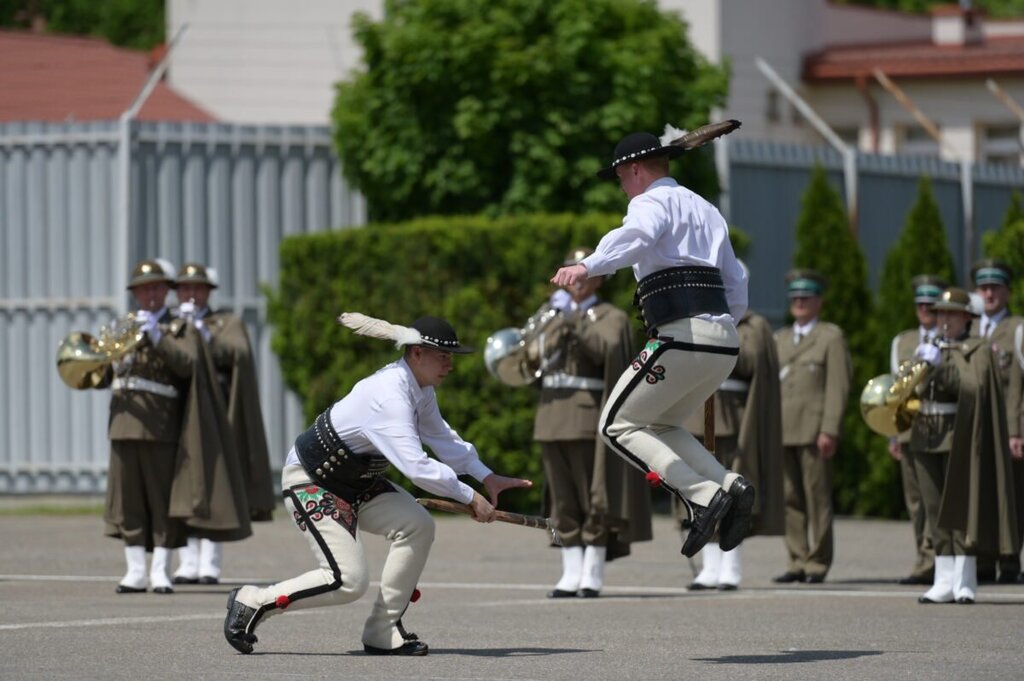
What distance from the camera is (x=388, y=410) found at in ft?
31.9

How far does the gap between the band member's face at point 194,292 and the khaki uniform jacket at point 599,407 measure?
8.83ft

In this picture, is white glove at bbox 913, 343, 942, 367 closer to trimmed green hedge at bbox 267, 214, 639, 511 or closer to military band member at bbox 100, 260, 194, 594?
military band member at bbox 100, 260, 194, 594

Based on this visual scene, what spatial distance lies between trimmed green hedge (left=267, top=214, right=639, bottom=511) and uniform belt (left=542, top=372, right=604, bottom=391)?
5648 mm

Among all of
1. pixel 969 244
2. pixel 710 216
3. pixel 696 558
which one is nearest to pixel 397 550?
pixel 710 216

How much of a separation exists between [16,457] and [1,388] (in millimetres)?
691

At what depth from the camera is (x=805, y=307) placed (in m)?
15.5

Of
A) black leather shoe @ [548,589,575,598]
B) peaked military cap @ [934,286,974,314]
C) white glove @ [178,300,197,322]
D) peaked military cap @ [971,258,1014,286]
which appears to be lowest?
black leather shoe @ [548,589,575,598]

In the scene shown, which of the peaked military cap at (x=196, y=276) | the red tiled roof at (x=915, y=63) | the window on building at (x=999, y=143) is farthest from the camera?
the window on building at (x=999, y=143)

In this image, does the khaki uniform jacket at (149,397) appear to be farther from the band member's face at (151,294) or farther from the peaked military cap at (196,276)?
the peaked military cap at (196,276)

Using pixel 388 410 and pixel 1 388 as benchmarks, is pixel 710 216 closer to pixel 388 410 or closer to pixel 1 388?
pixel 388 410

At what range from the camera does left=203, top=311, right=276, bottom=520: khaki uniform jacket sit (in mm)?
14633

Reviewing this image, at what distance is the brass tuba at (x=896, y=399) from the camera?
1302 cm

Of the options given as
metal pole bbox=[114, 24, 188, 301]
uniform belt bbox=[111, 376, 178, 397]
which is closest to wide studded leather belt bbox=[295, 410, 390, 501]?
uniform belt bbox=[111, 376, 178, 397]

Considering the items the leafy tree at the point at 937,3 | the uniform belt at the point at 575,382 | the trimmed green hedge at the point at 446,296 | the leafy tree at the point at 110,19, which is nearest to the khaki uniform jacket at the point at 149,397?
the uniform belt at the point at 575,382
